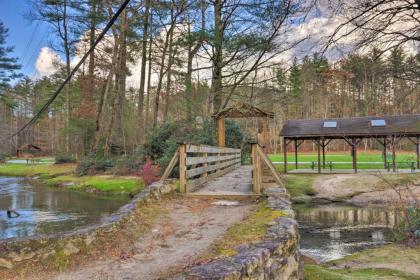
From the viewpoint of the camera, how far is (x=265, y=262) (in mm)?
3596

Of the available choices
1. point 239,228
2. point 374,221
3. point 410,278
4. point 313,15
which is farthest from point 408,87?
point 374,221

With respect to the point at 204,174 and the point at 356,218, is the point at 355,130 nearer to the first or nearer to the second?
the point at 356,218

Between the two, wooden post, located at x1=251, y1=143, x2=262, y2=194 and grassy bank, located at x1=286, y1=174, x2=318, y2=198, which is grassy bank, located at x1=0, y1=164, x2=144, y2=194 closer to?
grassy bank, located at x1=286, y1=174, x2=318, y2=198

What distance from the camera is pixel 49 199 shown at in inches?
645

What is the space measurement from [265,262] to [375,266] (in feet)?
14.5

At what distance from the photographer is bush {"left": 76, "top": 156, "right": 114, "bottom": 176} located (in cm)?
2248

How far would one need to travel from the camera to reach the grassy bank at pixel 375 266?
20.0ft

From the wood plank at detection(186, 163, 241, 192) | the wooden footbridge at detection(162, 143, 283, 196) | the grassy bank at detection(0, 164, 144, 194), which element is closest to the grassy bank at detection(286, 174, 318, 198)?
the wood plank at detection(186, 163, 241, 192)

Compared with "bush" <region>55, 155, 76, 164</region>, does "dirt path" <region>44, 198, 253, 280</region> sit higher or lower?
lower

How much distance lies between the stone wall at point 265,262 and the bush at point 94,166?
18784 millimetres

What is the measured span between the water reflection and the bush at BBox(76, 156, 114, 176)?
40.7ft

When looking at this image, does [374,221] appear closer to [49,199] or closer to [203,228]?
[203,228]

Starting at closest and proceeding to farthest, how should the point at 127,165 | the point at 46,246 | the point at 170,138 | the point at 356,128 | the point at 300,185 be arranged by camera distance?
the point at 46,246
the point at 170,138
the point at 300,185
the point at 127,165
the point at 356,128

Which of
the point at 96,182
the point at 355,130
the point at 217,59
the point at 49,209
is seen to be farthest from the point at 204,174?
the point at 355,130
